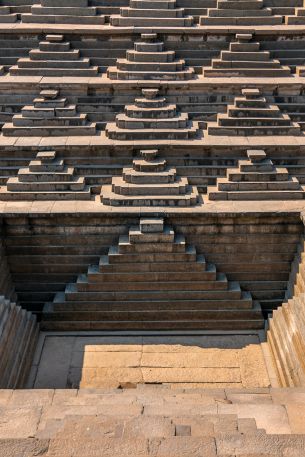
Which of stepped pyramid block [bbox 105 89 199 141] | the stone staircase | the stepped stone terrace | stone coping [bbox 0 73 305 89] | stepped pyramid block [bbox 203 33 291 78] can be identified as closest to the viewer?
the stone staircase

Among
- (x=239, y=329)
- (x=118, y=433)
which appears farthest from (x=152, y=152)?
(x=118, y=433)

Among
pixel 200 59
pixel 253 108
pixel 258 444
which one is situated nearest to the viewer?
pixel 258 444

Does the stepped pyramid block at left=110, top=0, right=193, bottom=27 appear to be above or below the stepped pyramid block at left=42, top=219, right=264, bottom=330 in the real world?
above

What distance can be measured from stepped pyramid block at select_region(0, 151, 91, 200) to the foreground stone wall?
36.2 inches

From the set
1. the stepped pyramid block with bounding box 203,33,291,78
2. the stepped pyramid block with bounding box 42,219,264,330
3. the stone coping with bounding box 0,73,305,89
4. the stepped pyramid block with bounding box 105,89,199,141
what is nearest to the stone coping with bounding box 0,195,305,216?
the stepped pyramid block with bounding box 42,219,264,330

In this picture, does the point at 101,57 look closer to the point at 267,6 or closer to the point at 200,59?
the point at 200,59

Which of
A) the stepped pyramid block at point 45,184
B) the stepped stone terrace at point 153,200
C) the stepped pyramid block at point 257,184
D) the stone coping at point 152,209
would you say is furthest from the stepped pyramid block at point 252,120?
the stepped pyramid block at point 45,184

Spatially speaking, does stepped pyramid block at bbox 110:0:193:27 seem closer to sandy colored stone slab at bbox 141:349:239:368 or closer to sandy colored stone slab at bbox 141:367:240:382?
sandy colored stone slab at bbox 141:349:239:368

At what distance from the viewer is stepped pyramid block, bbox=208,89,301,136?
50.6ft

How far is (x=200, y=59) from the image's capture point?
17.0 m

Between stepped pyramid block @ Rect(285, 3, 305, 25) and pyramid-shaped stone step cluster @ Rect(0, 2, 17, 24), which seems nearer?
stepped pyramid block @ Rect(285, 3, 305, 25)

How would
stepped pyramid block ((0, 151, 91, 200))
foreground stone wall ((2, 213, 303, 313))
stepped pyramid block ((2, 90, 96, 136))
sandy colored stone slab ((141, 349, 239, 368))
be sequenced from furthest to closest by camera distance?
stepped pyramid block ((2, 90, 96, 136)) < stepped pyramid block ((0, 151, 91, 200)) < foreground stone wall ((2, 213, 303, 313)) < sandy colored stone slab ((141, 349, 239, 368))

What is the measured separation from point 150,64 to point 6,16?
576cm

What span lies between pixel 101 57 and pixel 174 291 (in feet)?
29.2
